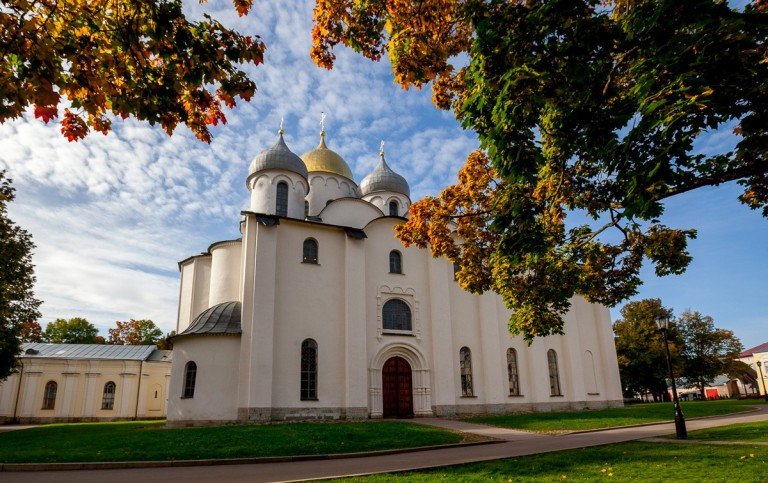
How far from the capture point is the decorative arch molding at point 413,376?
891 inches

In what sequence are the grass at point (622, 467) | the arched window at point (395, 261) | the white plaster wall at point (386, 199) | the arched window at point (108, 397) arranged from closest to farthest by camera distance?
the grass at point (622, 467)
the arched window at point (395, 261)
the white plaster wall at point (386, 199)
the arched window at point (108, 397)

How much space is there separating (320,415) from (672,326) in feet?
140

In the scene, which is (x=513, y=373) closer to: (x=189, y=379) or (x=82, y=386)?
(x=189, y=379)

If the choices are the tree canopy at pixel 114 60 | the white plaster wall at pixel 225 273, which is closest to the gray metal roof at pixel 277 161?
the white plaster wall at pixel 225 273

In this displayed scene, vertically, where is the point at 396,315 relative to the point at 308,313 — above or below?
above

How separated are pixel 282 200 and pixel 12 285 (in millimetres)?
13560

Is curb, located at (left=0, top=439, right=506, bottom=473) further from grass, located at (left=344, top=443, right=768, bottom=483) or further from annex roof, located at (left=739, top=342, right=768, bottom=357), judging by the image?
annex roof, located at (left=739, top=342, right=768, bottom=357)

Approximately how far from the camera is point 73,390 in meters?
36.6

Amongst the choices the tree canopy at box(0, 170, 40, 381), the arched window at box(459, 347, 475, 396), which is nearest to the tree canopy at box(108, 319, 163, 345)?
the tree canopy at box(0, 170, 40, 381)

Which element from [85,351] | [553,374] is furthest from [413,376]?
[85,351]

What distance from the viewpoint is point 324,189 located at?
3259 centimetres

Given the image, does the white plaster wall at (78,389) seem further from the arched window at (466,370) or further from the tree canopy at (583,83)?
the tree canopy at (583,83)

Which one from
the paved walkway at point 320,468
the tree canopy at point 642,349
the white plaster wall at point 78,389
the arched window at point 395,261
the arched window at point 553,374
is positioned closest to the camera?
the paved walkway at point 320,468

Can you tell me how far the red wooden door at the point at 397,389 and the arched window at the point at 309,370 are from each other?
3593 mm
